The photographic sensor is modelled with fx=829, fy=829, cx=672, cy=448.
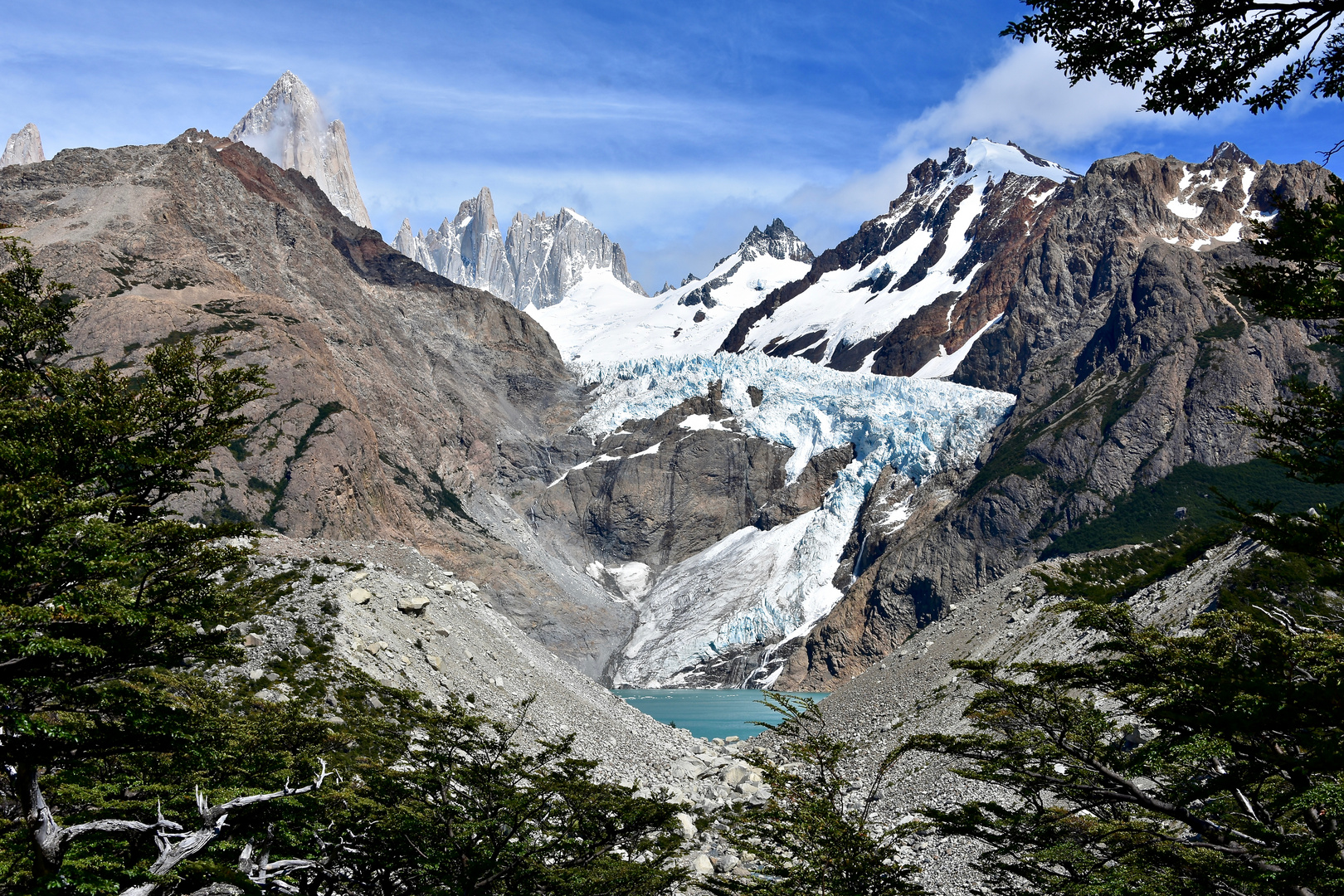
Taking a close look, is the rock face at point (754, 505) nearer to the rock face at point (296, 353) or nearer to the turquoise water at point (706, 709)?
the turquoise water at point (706, 709)

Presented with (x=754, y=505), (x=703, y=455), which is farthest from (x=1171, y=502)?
(x=703, y=455)

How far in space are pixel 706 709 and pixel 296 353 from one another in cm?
7683

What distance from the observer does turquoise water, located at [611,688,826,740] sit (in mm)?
88438

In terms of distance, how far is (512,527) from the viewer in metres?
172

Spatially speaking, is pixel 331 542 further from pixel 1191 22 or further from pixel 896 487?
pixel 896 487

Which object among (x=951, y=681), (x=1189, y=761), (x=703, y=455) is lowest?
(x=951, y=681)

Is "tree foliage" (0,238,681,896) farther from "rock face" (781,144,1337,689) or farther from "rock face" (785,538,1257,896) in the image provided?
"rock face" (781,144,1337,689)

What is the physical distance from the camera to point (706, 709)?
373 feet

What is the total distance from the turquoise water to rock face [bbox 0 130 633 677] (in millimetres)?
16842

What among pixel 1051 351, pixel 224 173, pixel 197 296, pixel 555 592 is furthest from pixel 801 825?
pixel 1051 351

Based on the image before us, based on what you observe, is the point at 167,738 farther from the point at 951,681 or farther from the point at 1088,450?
the point at 1088,450

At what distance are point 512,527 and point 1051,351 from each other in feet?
421

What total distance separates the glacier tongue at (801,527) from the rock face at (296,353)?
12.5m

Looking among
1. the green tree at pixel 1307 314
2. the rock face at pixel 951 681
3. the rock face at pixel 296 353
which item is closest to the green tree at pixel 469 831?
the rock face at pixel 951 681
